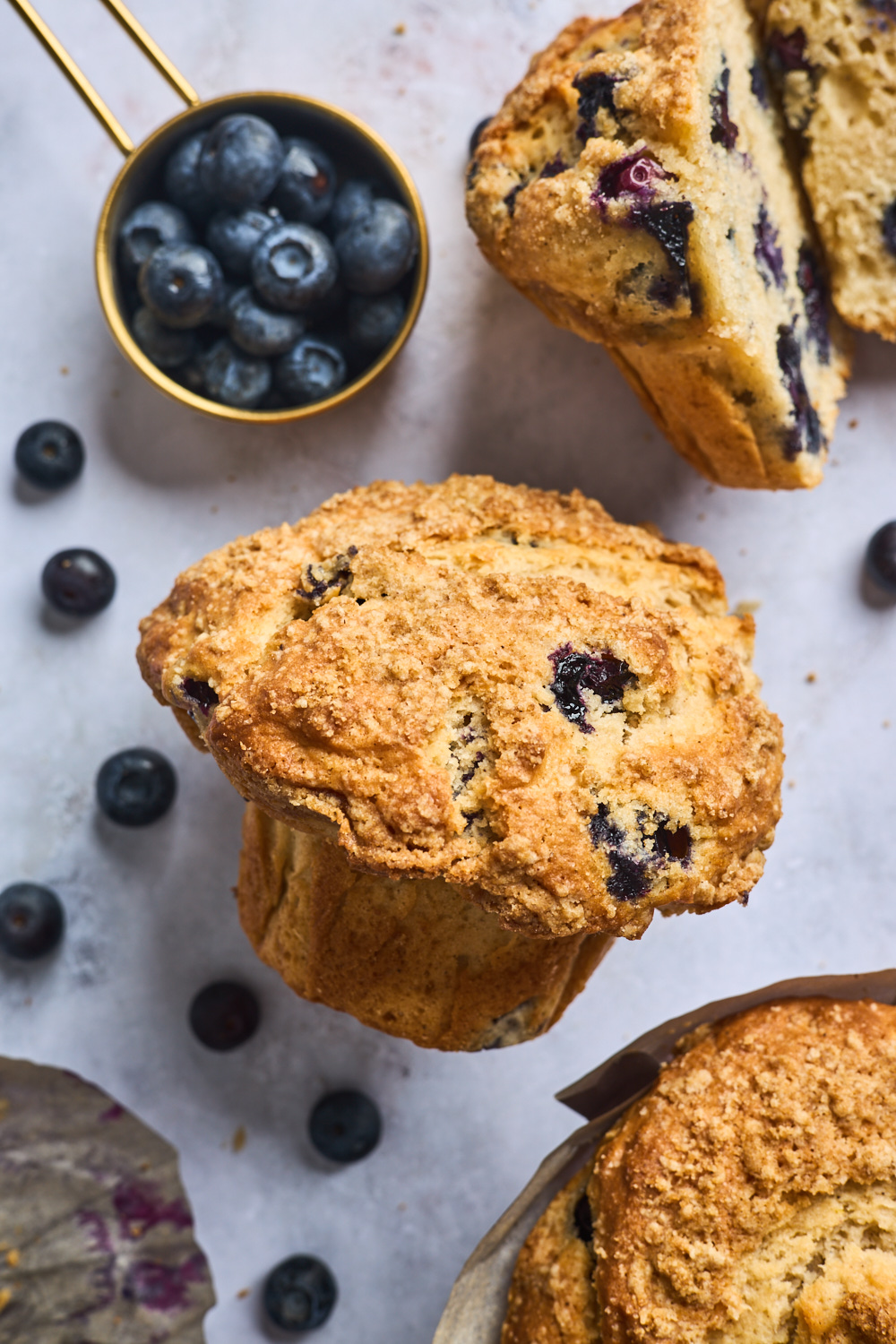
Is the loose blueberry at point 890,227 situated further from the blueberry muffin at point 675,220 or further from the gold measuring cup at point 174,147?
the gold measuring cup at point 174,147

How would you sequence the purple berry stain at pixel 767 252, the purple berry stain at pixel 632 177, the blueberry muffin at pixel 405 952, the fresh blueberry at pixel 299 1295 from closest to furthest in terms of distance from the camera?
1. the purple berry stain at pixel 632 177
2. the blueberry muffin at pixel 405 952
3. the purple berry stain at pixel 767 252
4. the fresh blueberry at pixel 299 1295

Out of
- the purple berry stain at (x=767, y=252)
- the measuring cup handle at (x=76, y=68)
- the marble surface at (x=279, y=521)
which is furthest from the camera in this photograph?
the marble surface at (x=279, y=521)

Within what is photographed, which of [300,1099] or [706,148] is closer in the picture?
[706,148]

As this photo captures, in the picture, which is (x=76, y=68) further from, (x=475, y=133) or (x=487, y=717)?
(x=487, y=717)

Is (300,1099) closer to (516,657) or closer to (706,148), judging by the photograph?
(516,657)

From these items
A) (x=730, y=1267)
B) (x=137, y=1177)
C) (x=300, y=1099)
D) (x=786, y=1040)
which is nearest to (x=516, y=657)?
(x=786, y=1040)

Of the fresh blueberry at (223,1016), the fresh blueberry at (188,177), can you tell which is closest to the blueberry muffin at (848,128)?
the fresh blueberry at (188,177)

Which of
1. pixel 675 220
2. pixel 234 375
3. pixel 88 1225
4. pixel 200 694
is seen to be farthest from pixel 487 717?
pixel 88 1225
